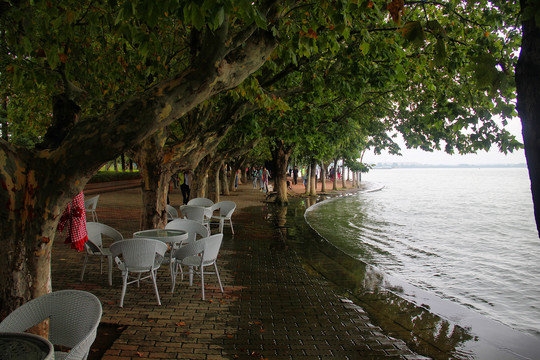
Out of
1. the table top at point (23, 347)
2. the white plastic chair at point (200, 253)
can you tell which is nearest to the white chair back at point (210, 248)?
the white plastic chair at point (200, 253)

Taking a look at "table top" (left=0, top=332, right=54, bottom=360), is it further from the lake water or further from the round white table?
the lake water

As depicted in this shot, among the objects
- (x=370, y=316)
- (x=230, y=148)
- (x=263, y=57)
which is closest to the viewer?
(x=263, y=57)

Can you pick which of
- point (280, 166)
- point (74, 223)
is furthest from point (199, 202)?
point (280, 166)

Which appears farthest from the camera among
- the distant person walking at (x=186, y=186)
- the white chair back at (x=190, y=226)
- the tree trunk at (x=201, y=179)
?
the distant person walking at (x=186, y=186)

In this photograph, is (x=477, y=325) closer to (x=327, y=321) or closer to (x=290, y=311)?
(x=327, y=321)

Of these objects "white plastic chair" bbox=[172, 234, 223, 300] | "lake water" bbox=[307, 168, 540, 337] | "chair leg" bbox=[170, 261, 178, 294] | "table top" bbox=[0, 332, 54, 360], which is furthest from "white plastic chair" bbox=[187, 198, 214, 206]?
"table top" bbox=[0, 332, 54, 360]

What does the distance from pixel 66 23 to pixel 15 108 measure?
9.97 m

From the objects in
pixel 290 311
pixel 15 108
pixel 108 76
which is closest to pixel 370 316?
pixel 290 311

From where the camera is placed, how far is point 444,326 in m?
5.67

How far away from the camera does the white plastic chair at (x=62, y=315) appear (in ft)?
10.1

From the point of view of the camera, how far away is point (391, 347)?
4.63m

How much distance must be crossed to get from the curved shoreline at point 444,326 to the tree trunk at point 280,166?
549 inches

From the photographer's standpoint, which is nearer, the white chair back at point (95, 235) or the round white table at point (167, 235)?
the round white table at point (167, 235)

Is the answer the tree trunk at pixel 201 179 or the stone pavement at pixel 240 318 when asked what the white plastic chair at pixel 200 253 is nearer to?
the stone pavement at pixel 240 318
